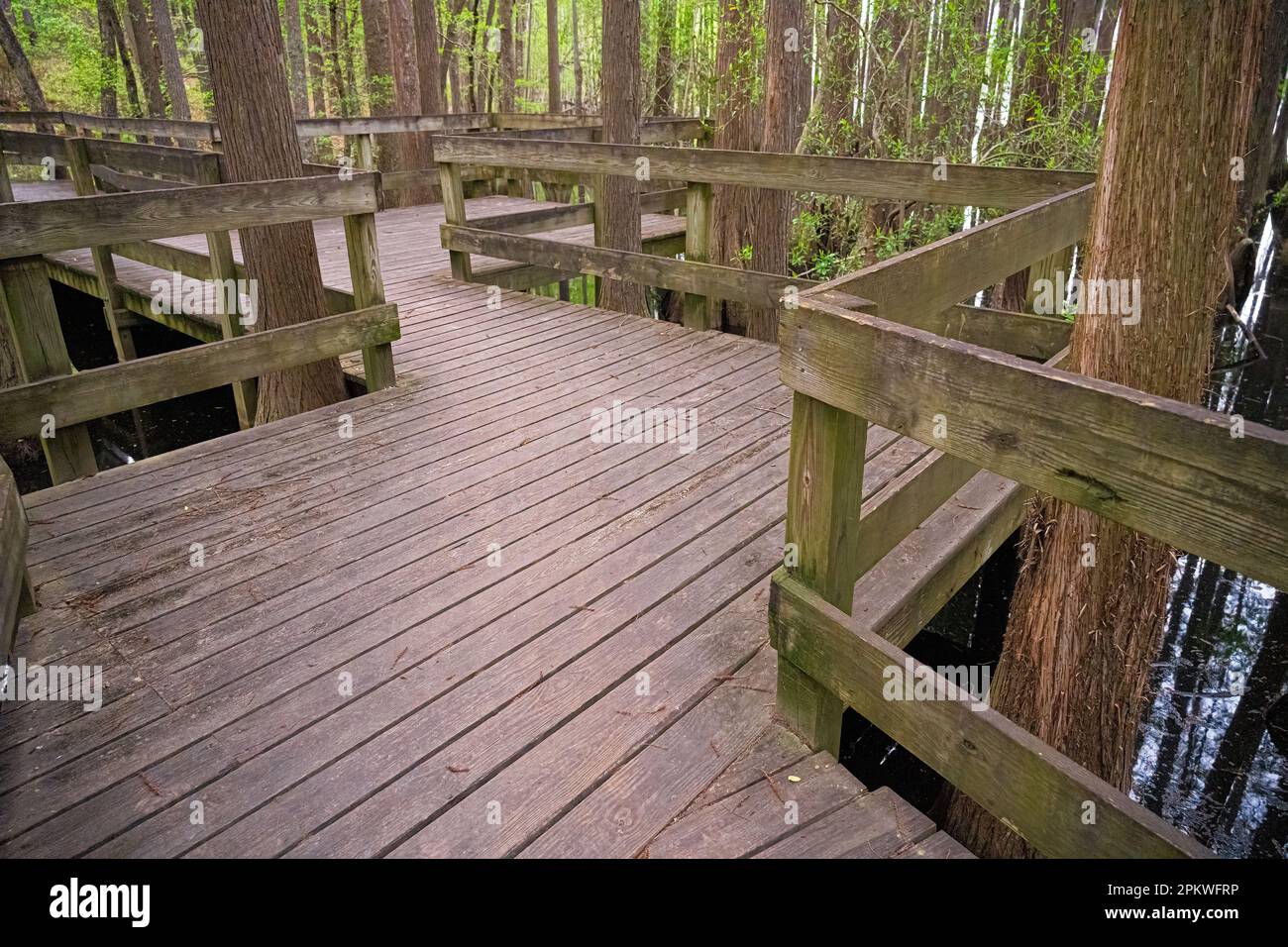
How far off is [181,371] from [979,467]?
3.63 m

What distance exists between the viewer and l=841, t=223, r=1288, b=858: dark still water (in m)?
4.44

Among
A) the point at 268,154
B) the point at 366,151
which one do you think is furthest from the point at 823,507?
the point at 366,151

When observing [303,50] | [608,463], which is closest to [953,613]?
[608,463]

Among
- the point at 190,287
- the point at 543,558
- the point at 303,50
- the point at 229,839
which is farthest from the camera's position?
the point at 303,50

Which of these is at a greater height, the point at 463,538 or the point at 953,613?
the point at 463,538

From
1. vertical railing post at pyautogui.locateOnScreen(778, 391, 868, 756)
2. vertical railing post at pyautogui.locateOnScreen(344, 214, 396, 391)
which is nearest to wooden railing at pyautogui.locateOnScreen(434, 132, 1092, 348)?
vertical railing post at pyautogui.locateOnScreen(778, 391, 868, 756)

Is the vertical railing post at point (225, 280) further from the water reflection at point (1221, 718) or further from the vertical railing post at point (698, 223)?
the water reflection at point (1221, 718)

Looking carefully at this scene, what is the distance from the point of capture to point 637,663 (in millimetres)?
2729

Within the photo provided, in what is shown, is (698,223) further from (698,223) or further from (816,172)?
(816,172)

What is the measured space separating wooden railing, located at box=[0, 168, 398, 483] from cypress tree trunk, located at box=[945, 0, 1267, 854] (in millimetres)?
3645

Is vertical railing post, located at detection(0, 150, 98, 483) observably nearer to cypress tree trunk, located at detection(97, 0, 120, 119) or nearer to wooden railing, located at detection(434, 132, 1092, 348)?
wooden railing, located at detection(434, 132, 1092, 348)
